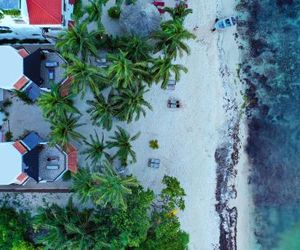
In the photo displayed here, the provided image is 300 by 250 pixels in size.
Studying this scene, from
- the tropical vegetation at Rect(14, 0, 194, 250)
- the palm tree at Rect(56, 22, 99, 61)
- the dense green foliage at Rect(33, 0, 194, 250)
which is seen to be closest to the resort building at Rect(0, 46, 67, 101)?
the palm tree at Rect(56, 22, 99, 61)

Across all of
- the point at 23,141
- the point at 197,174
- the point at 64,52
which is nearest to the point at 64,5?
the point at 64,52

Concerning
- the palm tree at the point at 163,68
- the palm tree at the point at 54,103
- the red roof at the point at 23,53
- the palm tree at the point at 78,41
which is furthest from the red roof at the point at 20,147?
the palm tree at the point at 163,68

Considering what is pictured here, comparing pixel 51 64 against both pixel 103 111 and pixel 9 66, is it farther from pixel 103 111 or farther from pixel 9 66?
pixel 103 111

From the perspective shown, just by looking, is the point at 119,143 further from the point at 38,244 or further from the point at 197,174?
the point at 38,244

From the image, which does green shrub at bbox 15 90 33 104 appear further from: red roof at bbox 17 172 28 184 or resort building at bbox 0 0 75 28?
red roof at bbox 17 172 28 184

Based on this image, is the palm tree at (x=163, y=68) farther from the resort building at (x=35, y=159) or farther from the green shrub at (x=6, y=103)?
the green shrub at (x=6, y=103)
